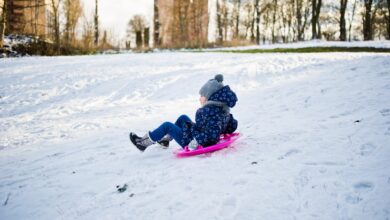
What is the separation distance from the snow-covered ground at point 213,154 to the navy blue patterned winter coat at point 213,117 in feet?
1.01

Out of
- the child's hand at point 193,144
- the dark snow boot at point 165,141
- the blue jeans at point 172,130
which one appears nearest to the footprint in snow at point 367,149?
the child's hand at point 193,144

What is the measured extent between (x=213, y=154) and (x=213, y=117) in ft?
1.96

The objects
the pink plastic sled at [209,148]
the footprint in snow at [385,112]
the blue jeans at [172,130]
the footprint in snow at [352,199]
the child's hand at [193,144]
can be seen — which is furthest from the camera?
the footprint in snow at [385,112]

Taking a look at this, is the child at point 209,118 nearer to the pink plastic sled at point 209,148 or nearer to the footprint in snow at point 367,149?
the pink plastic sled at point 209,148

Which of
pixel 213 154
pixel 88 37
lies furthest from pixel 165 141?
pixel 88 37

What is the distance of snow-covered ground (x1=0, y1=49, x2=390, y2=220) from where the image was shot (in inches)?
120

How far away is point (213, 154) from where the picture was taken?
4.50 meters

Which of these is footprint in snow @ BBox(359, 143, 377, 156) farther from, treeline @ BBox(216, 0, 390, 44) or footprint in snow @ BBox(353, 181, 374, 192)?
treeline @ BBox(216, 0, 390, 44)

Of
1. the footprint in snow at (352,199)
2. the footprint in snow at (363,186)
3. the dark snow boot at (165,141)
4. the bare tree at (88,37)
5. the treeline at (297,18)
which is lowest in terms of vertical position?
the footprint in snow at (352,199)

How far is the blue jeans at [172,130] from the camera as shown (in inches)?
187

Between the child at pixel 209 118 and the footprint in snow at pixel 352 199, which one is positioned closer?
the footprint in snow at pixel 352 199

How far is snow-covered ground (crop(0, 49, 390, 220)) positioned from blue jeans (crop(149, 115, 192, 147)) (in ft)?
1.12

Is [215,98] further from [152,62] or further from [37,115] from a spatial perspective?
[152,62]

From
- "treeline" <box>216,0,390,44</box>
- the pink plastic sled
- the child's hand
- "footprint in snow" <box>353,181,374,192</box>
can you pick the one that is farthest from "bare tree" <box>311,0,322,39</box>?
"footprint in snow" <box>353,181,374,192</box>
